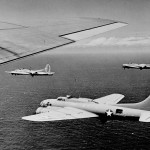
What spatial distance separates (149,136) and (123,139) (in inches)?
469

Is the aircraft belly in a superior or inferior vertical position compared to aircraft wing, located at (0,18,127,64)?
inferior

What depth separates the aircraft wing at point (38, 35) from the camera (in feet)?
30.2

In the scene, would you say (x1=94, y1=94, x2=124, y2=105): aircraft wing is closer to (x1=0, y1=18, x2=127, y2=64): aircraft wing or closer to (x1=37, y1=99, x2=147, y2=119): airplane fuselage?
(x1=37, y1=99, x2=147, y2=119): airplane fuselage

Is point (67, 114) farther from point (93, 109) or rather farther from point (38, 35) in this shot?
point (38, 35)

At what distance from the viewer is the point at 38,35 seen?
11672 mm

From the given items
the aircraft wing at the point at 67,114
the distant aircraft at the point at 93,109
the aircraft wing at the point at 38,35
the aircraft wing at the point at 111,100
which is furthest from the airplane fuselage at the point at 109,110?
the aircraft wing at the point at 38,35

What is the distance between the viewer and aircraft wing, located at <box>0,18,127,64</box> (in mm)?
9213

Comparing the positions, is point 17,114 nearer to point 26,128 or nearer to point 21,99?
point 26,128

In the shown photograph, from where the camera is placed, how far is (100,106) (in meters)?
70.0

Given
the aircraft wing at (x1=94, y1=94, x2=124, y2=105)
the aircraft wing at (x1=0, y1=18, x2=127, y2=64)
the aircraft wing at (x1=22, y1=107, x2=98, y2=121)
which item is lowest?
the aircraft wing at (x1=22, y1=107, x2=98, y2=121)

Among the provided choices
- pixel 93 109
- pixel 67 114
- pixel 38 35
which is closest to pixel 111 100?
pixel 93 109

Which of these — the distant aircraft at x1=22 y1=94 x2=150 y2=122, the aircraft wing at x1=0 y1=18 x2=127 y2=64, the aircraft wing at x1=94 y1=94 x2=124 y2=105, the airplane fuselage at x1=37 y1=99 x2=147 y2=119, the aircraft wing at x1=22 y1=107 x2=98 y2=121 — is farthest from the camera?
the aircraft wing at x1=94 y1=94 x2=124 y2=105

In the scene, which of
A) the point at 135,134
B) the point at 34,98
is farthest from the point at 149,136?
the point at 34,98

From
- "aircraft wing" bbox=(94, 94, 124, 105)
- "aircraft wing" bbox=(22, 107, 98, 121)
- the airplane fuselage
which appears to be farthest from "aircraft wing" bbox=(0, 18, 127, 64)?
"aircraft wing" bbox=(94, 94, 124, 105)
